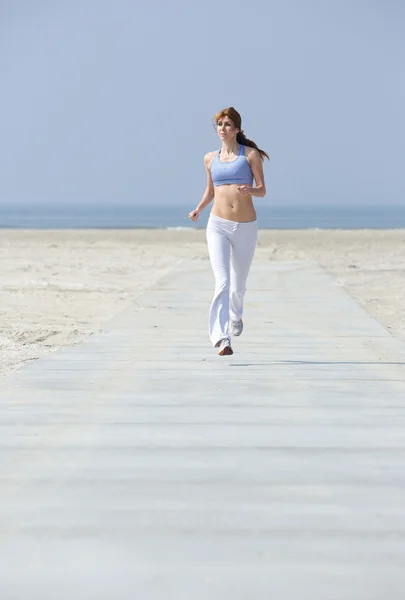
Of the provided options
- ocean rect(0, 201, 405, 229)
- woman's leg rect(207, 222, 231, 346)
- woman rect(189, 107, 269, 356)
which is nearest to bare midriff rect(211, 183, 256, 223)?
woman rect(189, 107, 269, 356)

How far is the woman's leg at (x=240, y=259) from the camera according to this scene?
7887 millimetres

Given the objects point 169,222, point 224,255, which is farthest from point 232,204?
point 169,222

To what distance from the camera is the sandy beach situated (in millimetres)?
10508

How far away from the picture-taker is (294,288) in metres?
14.3

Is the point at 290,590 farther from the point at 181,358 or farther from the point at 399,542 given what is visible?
the point at 181,358

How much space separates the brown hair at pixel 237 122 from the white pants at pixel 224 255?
1.80ft

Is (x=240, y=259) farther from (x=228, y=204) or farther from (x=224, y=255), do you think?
(x=228, y=204)

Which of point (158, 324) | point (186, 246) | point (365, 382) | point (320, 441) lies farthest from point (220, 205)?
point (186, 246)

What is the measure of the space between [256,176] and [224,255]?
61 centimetres

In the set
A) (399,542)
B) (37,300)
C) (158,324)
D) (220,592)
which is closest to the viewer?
(220,592)

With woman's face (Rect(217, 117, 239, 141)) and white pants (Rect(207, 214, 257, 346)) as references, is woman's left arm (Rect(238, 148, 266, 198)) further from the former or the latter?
white pants (Rect(207, 214, 257, 346))

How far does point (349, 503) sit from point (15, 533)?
1.17m

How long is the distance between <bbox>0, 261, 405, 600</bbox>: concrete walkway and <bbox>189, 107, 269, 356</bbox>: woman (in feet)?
1.20

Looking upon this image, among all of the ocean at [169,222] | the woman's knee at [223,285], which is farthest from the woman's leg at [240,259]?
the ocean at [169,222]
